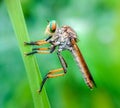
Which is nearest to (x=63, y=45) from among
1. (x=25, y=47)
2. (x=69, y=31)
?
(x=69, y=31)

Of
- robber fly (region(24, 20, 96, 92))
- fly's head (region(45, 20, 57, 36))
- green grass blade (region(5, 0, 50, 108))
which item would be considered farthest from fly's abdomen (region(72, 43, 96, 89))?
green grass blade (region(5, 0, 50, 108))

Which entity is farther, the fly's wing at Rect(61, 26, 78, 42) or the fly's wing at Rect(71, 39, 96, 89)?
the fly's wing at Rect(61, 26, 78, 42)

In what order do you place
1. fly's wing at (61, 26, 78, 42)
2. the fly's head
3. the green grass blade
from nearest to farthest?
the green grass blade
the fly's head
fly's wing at (61, 26, 78, 42)

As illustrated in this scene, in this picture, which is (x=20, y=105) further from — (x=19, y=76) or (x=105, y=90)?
(x=105, y=90)

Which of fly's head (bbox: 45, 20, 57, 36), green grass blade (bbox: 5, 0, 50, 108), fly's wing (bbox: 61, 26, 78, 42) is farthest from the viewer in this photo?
fly's wing (bbox: 61, 26, 78, 42)

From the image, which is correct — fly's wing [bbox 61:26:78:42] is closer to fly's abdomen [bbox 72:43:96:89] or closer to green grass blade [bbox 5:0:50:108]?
fly's abdomen [bbox 72:43:96:89]

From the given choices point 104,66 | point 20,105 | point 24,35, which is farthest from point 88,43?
point 24,35

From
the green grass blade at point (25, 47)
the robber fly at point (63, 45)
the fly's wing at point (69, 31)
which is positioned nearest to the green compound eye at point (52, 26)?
the robber fly at point (63, 45)

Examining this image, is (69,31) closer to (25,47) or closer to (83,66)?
(83,66)
